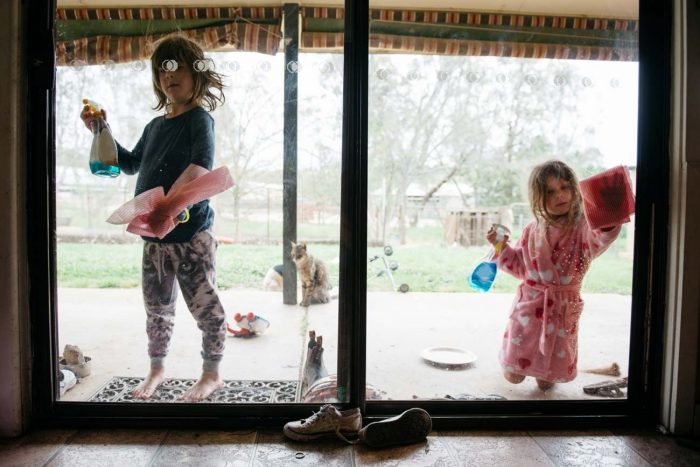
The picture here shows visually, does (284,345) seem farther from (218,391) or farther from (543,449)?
(543,449)

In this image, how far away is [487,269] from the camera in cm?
215

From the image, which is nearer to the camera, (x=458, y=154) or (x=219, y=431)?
(x=219, y=431)

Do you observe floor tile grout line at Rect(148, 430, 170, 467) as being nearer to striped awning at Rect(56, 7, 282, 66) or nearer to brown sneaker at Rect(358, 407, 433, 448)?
brown sneaker at Rect(358, 407, 433, 448)

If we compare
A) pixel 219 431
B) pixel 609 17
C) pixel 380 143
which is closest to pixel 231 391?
pixel 219 431

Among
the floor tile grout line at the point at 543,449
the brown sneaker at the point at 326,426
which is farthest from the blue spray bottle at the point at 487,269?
the brown sneaker at the point at 326,426

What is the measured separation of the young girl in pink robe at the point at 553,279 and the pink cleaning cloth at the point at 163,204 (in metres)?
1.40

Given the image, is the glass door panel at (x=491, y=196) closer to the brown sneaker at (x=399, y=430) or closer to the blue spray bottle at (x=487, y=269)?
the blue spray bottle at (x=487, y=269)

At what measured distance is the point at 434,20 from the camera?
203cm

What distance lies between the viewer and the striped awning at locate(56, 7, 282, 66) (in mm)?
1851

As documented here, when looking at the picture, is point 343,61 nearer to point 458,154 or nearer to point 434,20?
point 434,20

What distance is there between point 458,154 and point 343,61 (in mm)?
829

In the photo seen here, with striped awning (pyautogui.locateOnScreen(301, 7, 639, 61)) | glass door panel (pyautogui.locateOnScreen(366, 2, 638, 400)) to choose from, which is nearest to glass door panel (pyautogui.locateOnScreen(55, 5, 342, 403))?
striped awning (pyautogui.locateOnScreen(301, 7, 639, 61))

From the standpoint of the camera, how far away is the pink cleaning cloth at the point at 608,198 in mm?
1895

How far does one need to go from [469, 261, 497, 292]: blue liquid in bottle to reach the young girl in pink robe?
15 centimetres
